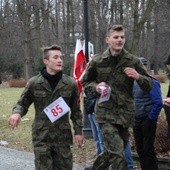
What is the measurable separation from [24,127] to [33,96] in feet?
25.2

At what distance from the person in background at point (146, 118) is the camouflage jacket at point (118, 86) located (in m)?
0.51

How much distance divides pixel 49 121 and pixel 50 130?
0.35ft

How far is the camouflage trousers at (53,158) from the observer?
5.32 meters

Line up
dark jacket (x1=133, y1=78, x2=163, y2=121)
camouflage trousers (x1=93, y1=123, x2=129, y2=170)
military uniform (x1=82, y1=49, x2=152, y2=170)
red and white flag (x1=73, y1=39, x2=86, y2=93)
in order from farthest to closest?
red and white flag (x1=73, y1=39, x2=86, y2=93), dark jacket (x1=133, y1=78, x2=163, y2=121), military uniform (x1=82, y1=49, x2=152, y2=170), camouflage trousers (x1=93, y1=123, x2=129, y2=170)

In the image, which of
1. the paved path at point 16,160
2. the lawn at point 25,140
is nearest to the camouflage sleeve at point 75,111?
the paved path at point 16,160

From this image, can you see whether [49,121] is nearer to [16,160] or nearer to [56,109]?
[56,109]

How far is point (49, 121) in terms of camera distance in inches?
211

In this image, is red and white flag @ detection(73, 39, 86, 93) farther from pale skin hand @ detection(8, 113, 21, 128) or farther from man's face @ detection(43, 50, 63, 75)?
pale skin hand @ detection(8, 113, 21, 128)

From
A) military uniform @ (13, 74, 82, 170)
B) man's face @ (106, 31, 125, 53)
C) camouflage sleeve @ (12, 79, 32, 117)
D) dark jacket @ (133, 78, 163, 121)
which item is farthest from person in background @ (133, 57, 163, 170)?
camouflage sleeve @ (12, 79, 32, 117)

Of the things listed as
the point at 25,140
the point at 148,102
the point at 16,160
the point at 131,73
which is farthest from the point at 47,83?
the point at 25,140

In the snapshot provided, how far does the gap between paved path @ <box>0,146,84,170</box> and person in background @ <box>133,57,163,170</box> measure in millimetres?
1757

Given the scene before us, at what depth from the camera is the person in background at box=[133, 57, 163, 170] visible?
621cm

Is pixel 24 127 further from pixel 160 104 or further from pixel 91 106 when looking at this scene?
pixel 160 104

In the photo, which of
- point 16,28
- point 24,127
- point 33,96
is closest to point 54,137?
point 33,96
